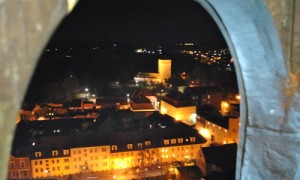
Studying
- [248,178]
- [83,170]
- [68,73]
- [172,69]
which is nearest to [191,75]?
[172,69]

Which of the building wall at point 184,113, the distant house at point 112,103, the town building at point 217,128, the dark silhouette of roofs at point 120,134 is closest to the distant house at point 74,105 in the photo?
the distant house at point 112,103

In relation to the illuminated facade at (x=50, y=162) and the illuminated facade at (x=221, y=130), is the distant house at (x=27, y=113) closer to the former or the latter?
the illuminated facade at (x=50, y=162)

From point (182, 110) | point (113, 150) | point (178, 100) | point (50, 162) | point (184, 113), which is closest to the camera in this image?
point (50, 162)

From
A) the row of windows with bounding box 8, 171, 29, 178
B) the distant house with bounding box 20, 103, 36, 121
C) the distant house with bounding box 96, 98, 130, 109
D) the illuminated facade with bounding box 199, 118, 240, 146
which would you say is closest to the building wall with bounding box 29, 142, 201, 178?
the row of windows with bounding box 8, 171, 29, 178

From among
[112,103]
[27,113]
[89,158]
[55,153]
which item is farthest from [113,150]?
[112,103]

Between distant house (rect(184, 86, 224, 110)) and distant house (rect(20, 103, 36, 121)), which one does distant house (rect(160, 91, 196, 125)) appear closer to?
distant house (rect(184, 86, 224, 110))

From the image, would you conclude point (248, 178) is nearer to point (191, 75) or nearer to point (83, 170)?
point (83, 170)

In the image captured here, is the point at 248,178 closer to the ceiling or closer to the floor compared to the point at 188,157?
closer to the ceiling

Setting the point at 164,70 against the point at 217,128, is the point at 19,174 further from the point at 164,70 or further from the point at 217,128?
the point at 164,70
